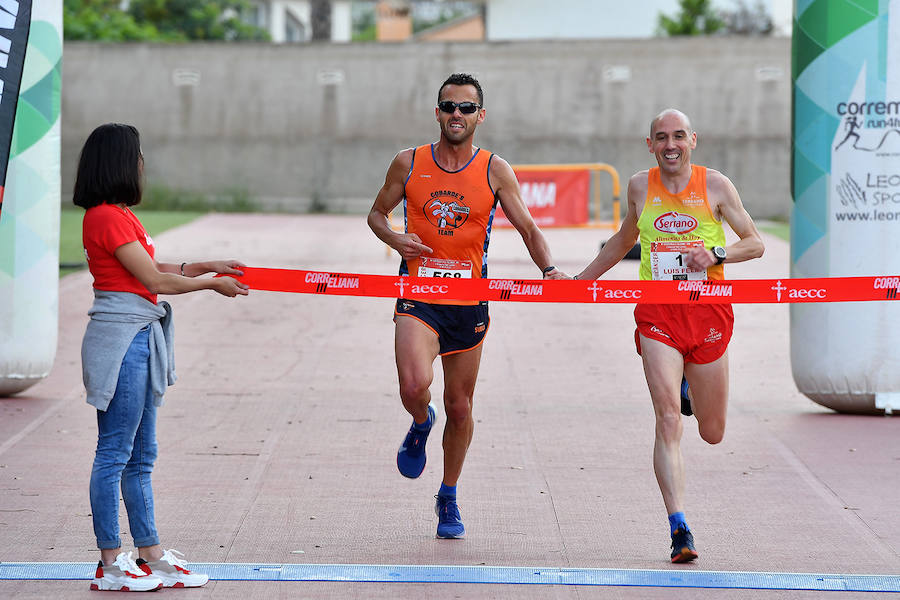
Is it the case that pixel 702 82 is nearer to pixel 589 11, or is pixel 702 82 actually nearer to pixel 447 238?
pixel 589 11

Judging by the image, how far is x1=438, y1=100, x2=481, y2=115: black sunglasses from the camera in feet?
Result: 19.0

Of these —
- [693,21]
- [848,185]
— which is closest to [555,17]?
[693,21]

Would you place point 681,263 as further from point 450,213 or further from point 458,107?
point 458,107

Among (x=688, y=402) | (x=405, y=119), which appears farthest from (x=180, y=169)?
(x=688, y=402)

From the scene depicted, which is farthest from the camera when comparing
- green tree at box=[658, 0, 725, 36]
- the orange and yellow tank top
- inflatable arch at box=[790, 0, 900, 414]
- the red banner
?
green tree at box=[658, 0, 725, 36]

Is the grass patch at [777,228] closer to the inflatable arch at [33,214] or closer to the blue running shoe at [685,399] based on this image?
the inflatable arch at [33,214]

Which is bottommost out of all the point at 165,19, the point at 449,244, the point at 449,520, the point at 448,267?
the point at 449,520

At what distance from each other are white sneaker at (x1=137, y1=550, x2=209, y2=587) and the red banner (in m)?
16.1

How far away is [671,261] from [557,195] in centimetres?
1525

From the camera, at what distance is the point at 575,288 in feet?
20.1

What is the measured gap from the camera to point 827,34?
8.61 metres

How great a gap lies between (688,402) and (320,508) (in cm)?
200

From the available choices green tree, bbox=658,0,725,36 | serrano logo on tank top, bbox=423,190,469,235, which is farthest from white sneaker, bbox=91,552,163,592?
green tree, bbox=658,0,725,36

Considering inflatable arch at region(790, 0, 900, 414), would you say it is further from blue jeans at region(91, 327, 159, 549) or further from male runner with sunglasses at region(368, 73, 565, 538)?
blue jeans at region(91, 327, 159, 549)
